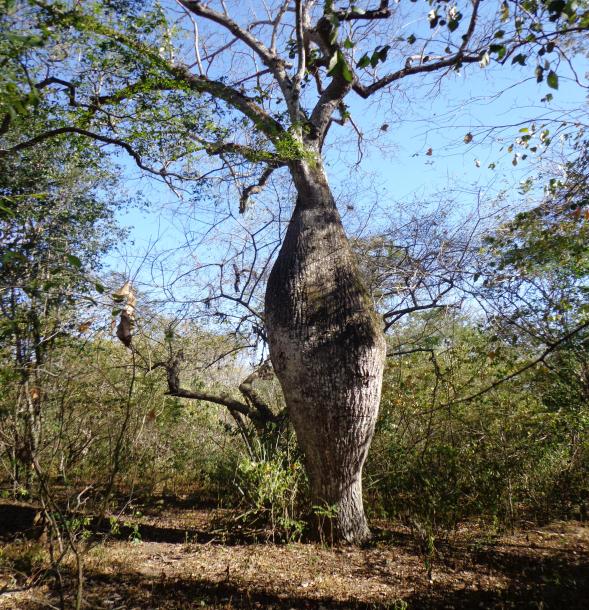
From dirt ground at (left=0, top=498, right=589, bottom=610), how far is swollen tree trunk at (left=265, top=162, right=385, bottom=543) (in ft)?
1.74

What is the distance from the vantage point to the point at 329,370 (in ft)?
13.6

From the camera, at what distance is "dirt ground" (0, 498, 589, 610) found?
10.5ft

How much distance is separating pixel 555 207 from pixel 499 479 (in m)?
2.98

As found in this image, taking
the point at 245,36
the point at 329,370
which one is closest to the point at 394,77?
the point at 245,36

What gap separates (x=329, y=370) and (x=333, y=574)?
1.67 meters

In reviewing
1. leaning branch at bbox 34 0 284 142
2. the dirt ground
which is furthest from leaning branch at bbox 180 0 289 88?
the dirt ground

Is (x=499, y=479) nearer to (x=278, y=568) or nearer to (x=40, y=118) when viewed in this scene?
(x=278, y=568)

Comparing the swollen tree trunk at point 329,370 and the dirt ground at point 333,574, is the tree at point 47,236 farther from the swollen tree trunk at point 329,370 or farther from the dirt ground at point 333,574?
the swollen tree trunk at point 329,370

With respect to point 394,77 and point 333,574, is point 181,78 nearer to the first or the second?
point 394,77

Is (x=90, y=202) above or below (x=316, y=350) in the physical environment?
above

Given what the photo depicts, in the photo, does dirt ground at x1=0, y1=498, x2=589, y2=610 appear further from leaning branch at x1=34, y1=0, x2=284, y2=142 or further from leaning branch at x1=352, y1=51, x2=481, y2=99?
leaning branch at x1=352, y1=51, x2=481, y2=99

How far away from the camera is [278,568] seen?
3.80 metres

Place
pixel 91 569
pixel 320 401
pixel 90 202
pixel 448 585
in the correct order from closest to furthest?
pixel 448 585 < pixel 91 569 < pixel 320 401 < pixel 90 202

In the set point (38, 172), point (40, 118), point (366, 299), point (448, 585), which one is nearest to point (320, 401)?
point (366, 299)
